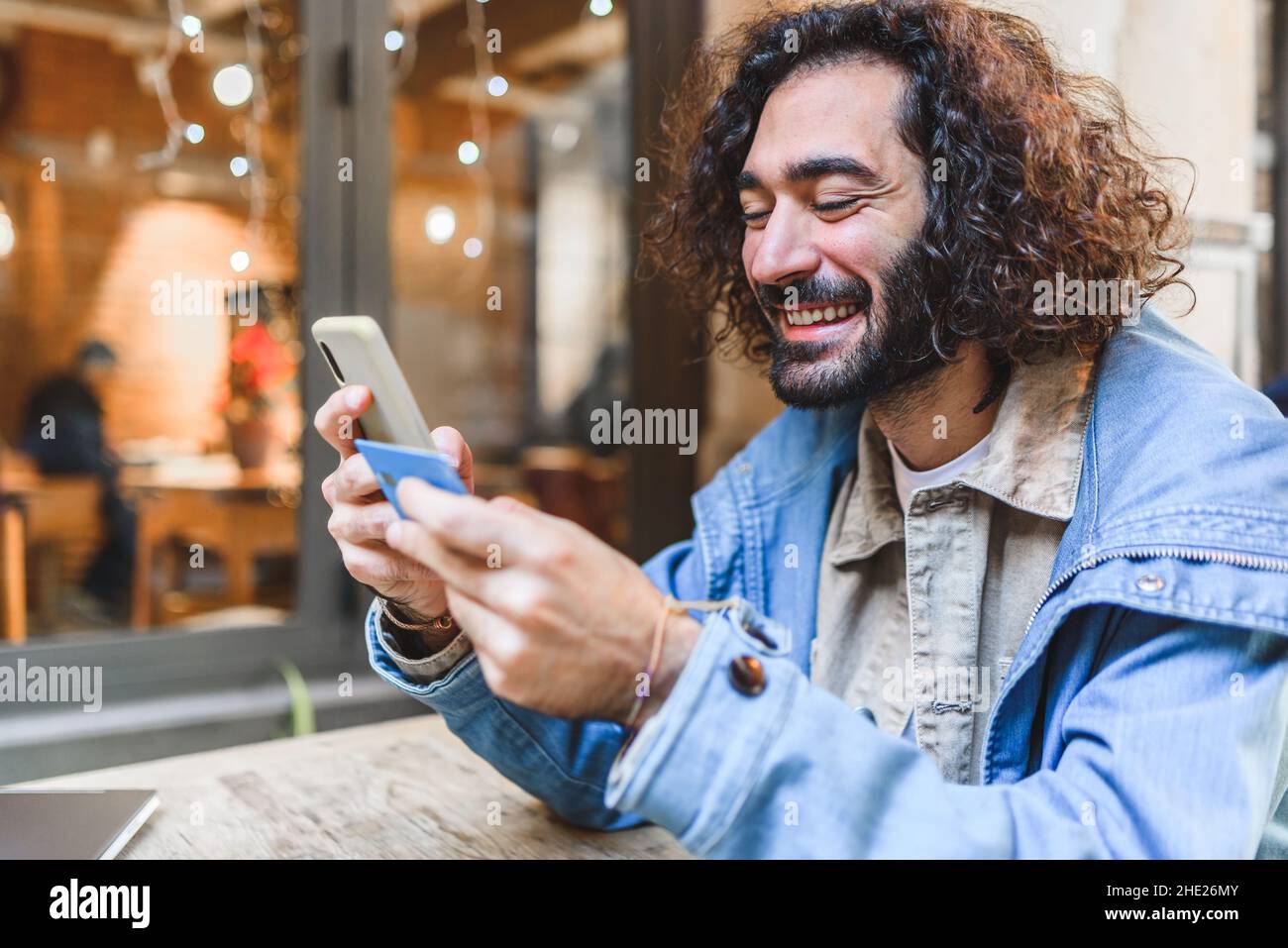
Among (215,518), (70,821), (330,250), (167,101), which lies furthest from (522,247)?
(70,821)

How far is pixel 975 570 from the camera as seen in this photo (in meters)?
1.05

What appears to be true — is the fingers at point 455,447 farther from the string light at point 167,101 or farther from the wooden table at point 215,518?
the string light at point 167,101

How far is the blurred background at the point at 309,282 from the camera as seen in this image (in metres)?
2.16

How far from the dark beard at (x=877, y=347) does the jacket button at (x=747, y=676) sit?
49 cm

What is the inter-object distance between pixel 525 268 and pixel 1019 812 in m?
7.05

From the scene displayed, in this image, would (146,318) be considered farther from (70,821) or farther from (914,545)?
(914,545)

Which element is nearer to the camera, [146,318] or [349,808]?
[349,808]

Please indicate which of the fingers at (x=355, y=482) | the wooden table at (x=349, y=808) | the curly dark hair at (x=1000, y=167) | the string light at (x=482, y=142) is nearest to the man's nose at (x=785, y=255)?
the curly dark hair at (x=1000, y=167)

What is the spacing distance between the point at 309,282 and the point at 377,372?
5.26 feet

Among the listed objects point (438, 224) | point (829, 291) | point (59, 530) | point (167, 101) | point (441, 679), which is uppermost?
point (167, 101)

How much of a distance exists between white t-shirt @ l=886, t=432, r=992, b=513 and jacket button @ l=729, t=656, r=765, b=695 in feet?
1.59

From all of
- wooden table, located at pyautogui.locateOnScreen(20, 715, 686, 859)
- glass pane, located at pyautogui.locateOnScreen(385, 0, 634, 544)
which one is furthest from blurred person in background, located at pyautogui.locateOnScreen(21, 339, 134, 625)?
wooden table, located at pyautogui.locateOnScreen(20, 715, 686, 859)

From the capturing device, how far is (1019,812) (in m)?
0.71
